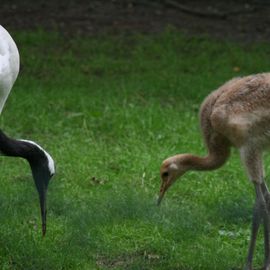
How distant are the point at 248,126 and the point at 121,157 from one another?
255 cm

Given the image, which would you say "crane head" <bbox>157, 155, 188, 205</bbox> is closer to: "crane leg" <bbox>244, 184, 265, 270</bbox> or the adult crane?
"crane leg" <bbox>244, 184, 265, 270</bbox>

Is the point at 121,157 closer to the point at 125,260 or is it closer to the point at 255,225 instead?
the point at 125,260

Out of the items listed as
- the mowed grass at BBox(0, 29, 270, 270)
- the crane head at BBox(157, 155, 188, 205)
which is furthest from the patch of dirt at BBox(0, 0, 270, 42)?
the crane head at BBox(157, 155, 188, 205)

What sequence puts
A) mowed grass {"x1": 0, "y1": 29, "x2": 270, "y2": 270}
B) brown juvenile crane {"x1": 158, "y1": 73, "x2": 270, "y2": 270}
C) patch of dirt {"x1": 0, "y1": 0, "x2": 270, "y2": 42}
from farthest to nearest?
patch of dirt {"x1": 0, "y1": 0, "x2": 270, "y2": 42}
mowed grass {"x1": 0, "y1": 29, "x2": 270, "y2": 270}
brown juvenile crane {"x1": 158, "y1": 73, "x2": 270, "y2": 270}

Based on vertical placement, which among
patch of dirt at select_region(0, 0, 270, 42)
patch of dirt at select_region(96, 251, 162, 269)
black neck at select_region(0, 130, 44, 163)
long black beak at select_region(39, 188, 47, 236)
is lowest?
patch of dirt at select_region(0, 0, 270, 42)

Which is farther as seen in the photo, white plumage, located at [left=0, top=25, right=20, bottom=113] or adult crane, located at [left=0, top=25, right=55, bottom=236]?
white plumage, located at [left=0, top=25, right=20, bottom=113]

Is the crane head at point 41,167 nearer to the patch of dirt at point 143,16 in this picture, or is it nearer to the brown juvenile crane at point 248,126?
the brown juvenile crane at point 248,126

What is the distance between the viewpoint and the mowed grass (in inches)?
253

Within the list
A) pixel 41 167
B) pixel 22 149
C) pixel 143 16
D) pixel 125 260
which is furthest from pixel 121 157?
pixel 143 16

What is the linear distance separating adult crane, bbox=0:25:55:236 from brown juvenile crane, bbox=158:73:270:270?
1190mm

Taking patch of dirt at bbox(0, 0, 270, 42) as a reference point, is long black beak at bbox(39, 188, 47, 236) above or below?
above

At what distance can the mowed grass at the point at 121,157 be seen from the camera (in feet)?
21.1

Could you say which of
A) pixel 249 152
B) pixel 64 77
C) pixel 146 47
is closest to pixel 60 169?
pixel 249 152

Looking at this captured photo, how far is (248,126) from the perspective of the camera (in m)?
6.06
